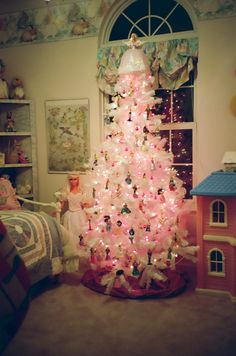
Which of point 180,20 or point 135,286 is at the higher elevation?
point 180,20

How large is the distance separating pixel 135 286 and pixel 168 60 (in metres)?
2.39

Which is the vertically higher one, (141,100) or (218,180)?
(141,100)

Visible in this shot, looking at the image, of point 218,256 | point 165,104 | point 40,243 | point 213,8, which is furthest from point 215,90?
point 40,243

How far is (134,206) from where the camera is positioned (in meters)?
3.13

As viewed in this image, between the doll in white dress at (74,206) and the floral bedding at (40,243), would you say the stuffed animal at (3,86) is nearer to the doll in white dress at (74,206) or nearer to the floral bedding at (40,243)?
the doll in white dress at (74,206)

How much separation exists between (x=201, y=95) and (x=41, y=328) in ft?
9.17

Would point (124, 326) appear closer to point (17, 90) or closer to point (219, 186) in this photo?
point (219, 186)

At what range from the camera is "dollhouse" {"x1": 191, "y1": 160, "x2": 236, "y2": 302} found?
3.07 metres

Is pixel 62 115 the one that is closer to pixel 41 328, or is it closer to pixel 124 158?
pixel 124 158

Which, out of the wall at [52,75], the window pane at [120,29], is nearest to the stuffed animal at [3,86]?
the wall at [52,75]

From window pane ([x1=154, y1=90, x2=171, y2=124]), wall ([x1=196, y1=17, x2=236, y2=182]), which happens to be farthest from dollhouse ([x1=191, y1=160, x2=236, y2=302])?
window pane ([x1=154, y1=90, x2=171, y2=124])

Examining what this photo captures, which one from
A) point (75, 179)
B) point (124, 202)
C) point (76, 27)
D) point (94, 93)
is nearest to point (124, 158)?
point (124, 202)

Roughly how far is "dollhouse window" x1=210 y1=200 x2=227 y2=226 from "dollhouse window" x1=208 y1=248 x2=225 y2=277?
0.24 metres

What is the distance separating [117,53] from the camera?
412cm
